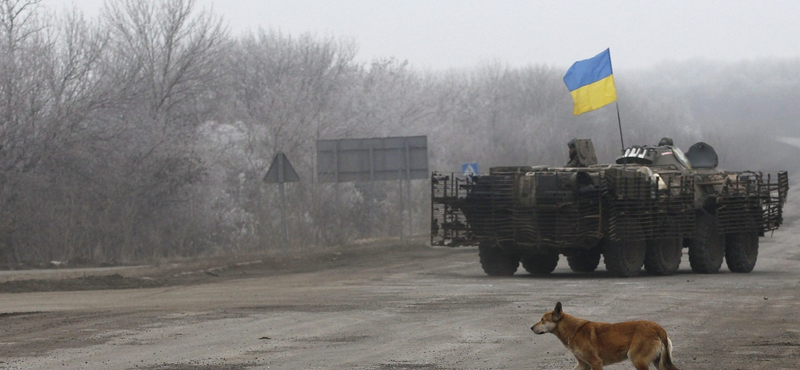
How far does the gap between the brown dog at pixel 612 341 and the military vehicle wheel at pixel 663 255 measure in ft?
45.2

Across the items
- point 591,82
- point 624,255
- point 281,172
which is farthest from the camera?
point 281,172

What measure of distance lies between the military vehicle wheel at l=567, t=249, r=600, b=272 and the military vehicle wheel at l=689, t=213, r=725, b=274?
1.91m

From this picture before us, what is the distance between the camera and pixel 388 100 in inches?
2400

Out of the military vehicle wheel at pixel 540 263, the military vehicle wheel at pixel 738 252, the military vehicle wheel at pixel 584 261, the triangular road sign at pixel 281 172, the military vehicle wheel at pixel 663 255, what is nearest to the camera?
the military vehicle wheel at pixel 663 255

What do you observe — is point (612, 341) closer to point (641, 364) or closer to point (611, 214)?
point (641, 364)

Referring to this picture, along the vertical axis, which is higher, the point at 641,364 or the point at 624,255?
the point at 624,255

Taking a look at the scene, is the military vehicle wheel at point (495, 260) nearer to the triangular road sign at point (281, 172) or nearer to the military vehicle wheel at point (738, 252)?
the military vehicle wheel at point (738, 252)

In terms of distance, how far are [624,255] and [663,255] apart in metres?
1.28

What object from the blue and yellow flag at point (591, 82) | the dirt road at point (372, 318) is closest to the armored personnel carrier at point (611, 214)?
the dirt road at point (372, 318)

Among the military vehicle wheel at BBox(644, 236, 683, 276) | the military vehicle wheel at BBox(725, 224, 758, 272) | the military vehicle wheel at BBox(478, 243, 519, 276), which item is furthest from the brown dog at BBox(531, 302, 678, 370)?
the military vehicle wheel at BBox(725, 224, 758, 272)

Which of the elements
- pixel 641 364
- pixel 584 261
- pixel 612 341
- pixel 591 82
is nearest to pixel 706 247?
pixel 584 261

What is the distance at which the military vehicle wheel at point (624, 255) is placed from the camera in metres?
21.8

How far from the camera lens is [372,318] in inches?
583

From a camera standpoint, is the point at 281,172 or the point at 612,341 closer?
the point at 612,341
